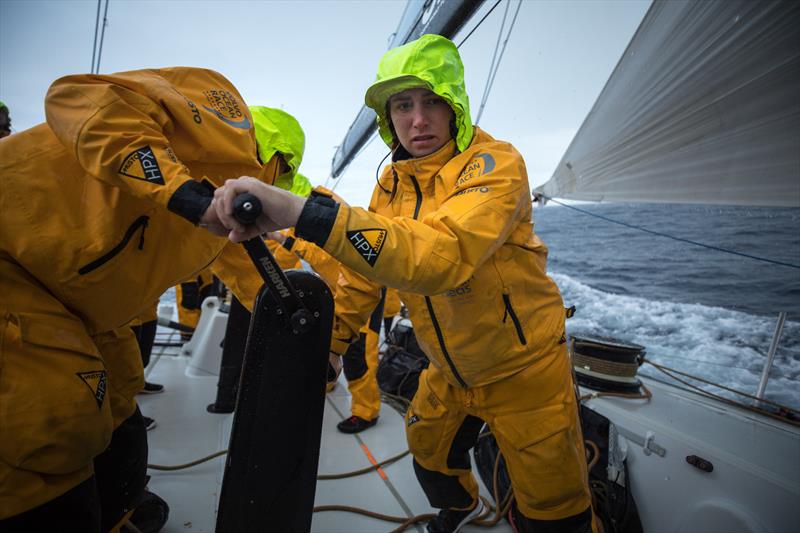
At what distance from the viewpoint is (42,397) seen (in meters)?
0.87

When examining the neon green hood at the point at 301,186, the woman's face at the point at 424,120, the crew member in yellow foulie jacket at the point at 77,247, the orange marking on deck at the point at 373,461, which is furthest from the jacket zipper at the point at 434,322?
the neon green hood at the point at 301,186

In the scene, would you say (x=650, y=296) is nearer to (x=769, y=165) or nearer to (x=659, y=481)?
(x=769, y=165)

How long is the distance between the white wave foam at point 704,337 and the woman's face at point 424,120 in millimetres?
3729

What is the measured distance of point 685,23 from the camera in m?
2.49

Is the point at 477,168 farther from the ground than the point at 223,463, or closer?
farther from the ground

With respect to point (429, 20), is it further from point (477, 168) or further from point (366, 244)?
point (366, 244)

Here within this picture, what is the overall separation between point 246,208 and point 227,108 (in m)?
0.68

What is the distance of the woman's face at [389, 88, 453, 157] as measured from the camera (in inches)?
54.2

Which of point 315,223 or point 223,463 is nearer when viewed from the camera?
point 315,223

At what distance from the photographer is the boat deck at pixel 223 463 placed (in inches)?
73.0

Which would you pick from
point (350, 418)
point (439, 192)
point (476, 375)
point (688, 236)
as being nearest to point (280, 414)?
point (476, 375)

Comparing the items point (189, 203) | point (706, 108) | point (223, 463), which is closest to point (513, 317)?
point (189, 203)

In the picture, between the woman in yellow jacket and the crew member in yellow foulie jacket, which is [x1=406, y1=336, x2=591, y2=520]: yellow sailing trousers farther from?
the crew member in yellow foulie jacket

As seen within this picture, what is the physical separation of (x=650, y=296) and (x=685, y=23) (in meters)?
6.85
